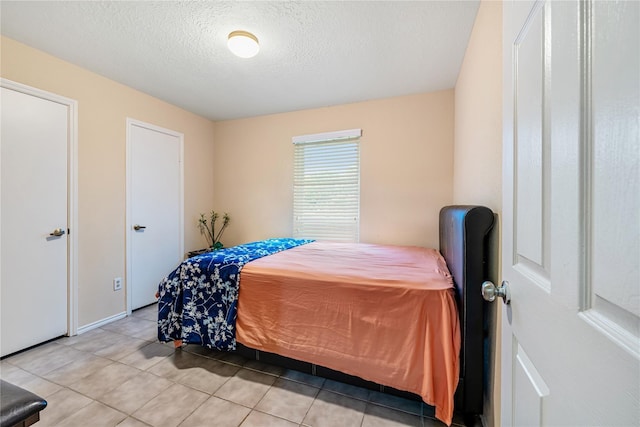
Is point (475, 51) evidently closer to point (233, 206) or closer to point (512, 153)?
point (512, 153)

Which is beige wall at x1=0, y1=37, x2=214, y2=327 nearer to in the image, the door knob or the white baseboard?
the white baseboard

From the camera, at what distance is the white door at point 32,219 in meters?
1.97

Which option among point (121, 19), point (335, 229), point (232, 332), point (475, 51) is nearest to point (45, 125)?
point (121, 19)

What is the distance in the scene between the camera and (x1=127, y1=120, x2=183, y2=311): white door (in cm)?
285

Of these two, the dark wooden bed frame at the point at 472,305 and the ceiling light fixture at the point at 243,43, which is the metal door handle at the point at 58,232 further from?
the dark wooden bed frame at the point at 472,305

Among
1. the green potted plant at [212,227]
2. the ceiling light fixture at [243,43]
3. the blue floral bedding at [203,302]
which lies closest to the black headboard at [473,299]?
the blue floral bedding at [203,302]

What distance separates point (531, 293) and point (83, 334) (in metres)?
3.42

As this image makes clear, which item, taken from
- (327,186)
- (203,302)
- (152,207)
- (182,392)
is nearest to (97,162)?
(152,207)

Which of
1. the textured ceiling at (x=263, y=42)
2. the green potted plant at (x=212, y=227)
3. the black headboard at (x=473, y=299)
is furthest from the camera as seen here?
the green potted plant at (x=212, y=227)

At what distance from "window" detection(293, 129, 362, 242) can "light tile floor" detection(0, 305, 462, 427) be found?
6.09 feet

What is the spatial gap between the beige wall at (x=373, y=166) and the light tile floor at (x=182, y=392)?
6.08ft

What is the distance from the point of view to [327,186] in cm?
340

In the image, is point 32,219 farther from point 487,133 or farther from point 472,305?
point 487,133

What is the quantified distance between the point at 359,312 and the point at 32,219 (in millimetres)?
2798
